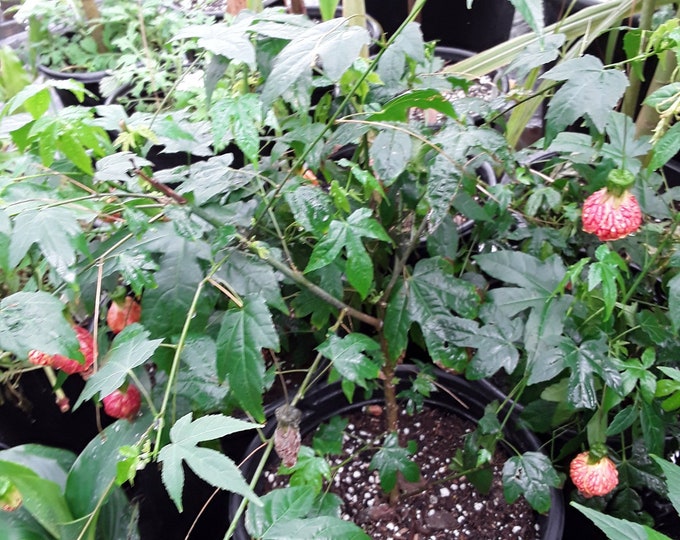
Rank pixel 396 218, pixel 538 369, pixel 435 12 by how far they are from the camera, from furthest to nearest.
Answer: pixel 435 12
pixel 396 218
pixel 538 369

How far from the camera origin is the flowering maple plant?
22.1 inches

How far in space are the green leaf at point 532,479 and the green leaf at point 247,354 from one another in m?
0.38

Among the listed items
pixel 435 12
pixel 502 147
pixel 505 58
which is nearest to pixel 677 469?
pixel 502 147

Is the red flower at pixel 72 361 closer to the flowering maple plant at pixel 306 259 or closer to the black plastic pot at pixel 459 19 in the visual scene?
the flowering maple plant at pixel 306 259

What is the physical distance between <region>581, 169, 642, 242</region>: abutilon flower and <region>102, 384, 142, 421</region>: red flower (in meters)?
0.60

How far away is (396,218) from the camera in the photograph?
0.86 metres

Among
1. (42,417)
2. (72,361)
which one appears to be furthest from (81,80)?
(72,361)

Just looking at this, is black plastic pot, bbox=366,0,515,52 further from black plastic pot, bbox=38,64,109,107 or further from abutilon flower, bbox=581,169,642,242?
abutilon flower, bbox=581,169,642,242

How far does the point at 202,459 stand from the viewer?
408 mm

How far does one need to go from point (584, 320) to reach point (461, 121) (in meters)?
0.31

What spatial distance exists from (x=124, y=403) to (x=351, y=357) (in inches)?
10.5

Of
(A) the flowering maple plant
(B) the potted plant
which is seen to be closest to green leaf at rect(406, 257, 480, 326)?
(A) the flowering maple plant

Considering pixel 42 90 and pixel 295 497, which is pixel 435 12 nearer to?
pixel 42 90

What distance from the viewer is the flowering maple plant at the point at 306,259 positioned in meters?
0.56
